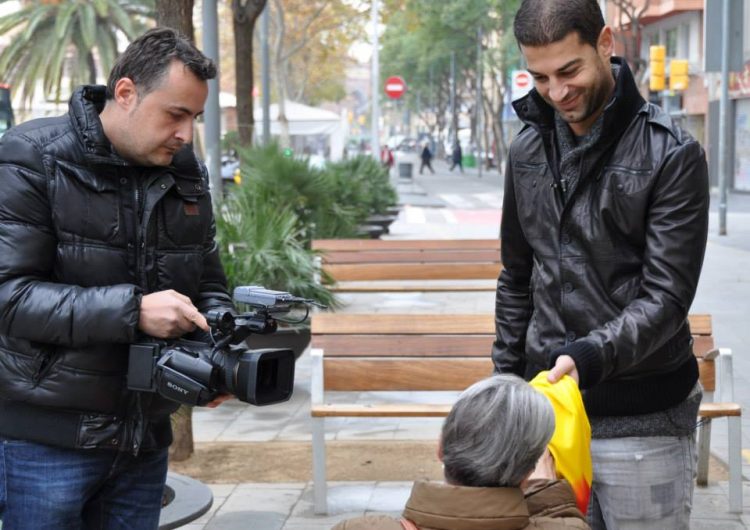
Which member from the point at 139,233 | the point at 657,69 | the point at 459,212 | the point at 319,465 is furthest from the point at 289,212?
the point at 459,212

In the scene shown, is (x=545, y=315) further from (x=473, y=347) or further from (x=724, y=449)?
(x=724, y=449)

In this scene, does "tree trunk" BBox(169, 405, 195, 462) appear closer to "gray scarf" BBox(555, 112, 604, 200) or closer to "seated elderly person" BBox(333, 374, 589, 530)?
"gray scarf" BBox(555, 112, 604, 200)

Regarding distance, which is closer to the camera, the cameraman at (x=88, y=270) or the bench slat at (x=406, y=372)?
the cameraman at (x=88, y=270)

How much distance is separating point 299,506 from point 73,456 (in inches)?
119

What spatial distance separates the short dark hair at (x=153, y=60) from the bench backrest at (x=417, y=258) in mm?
7240

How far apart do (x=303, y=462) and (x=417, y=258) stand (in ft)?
13.7

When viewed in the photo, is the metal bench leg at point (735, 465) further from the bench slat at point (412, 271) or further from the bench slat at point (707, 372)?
the bench slat at point (412, 271)

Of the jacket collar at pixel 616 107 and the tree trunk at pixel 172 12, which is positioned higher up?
the tree trunk at pixel 172 12

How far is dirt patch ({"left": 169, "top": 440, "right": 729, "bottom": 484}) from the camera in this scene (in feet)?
20.5

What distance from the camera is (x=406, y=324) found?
6.02 m

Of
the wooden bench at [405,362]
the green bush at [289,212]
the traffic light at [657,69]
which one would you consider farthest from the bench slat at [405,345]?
the traffic light at [657,69]

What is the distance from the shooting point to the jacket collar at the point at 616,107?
2729mm

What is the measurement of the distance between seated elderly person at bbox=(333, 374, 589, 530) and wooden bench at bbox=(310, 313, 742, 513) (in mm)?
2983

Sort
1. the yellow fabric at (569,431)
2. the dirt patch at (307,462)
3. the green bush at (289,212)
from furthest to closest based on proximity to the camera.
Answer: the green bush at (289,212) < the dirt patch at (307,462) < the yellow fabric at (569,431)
